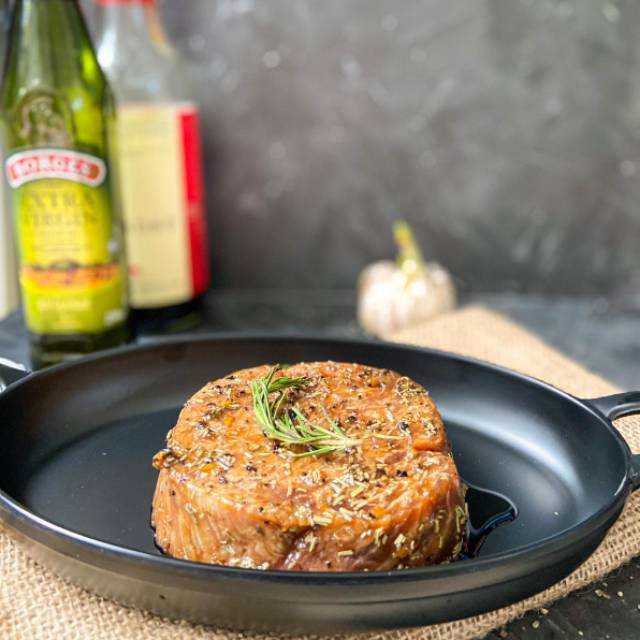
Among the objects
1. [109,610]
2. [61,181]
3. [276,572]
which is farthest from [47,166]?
[276,572]

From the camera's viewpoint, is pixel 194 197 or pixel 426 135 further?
pixel 426 135

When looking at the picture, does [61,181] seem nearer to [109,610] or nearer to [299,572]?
[109,610]

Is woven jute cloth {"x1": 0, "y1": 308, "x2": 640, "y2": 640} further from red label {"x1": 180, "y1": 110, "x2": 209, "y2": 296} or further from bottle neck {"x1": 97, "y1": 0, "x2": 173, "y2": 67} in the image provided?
bottle neck {"x1": 97, "y1": 0, "x2": 173, "y2": 67}

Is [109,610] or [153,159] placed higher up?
[153,159]

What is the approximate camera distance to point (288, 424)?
1046 mm

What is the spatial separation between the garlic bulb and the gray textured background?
19cm

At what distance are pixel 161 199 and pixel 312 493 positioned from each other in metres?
1.21

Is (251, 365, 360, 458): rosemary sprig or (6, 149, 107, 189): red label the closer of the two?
(251, 365, 360, 458): rosemary sprig

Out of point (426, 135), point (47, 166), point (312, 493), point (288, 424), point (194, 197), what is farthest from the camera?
point (426, 135)

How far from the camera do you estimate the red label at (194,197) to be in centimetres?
198

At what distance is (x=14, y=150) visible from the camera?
164 centimetres

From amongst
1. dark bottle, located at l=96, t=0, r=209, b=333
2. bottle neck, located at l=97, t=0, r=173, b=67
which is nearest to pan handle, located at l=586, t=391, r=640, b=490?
dark bottle, located at l=96, t=0, r=209, b=333

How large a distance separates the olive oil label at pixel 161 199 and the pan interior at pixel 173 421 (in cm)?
60

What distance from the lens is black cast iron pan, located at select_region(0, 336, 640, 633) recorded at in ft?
2.64
